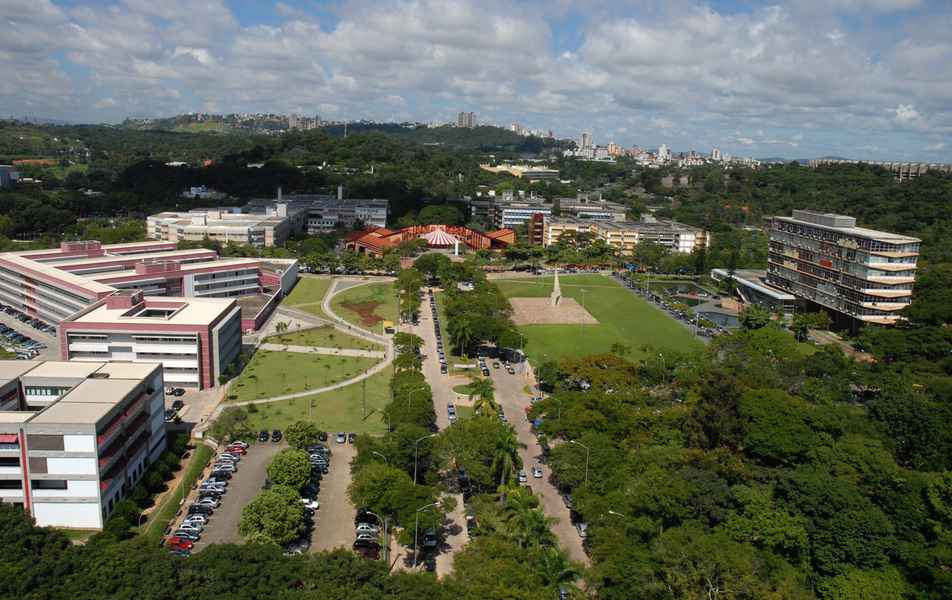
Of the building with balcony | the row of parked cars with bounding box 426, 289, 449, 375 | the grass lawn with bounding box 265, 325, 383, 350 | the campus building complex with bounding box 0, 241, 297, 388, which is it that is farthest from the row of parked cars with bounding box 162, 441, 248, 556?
the grass lawn with bounding box 265, 325, 383, 350

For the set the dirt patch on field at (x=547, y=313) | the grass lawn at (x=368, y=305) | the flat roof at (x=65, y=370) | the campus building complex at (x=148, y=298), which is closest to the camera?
the flat roof at (x=65, y=370)

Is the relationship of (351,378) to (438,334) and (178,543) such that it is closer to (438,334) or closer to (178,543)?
(438,334)

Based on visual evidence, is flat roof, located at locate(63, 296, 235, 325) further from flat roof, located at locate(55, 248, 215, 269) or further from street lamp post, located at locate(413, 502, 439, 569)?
street lamp post, located at locate(413, 502, 439, 569)

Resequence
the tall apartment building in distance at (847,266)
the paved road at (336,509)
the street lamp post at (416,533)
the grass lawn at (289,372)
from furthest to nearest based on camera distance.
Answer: the tall apartment building in distance at (847,266) < the grass lawn at (289,372) < the paved road at (336,509) < the street lamp post at (416,533)

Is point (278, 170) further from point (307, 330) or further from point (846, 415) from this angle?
point (846, 415)

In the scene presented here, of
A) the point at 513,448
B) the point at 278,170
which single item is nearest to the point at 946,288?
the point at 513,448

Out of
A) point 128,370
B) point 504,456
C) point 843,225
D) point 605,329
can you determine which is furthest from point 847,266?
point 128,370

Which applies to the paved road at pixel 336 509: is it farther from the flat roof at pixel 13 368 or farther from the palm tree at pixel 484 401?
the flat roof at pixel 13 368

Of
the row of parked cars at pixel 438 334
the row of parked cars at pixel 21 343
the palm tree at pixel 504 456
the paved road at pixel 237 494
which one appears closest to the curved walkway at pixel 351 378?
the row of parked cars at pixel 438 334
